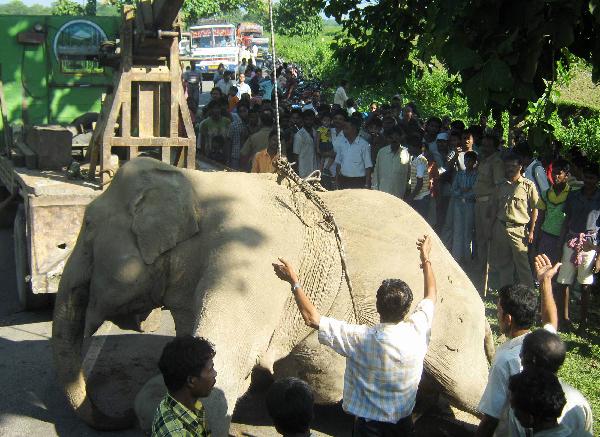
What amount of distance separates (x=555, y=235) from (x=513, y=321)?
171 inches

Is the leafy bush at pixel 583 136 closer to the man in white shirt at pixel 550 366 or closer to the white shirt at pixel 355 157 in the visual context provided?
the white shirt at pixel 355 157

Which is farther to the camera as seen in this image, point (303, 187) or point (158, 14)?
point (158, 14)

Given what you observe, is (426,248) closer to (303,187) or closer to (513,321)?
(513,321)

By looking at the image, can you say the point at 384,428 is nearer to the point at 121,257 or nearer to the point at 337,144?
the point at 121,257

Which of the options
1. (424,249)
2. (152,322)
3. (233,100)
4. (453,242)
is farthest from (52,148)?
(233,100)

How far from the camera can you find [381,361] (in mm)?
3920

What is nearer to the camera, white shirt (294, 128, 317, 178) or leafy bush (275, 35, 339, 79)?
white shirt (294, 128, 317, 178)

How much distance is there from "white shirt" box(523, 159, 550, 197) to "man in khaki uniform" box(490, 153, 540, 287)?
0.64 m

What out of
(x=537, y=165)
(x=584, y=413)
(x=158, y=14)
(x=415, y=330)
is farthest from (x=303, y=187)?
(x=537, y=165)

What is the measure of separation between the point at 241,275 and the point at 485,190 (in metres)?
4.69

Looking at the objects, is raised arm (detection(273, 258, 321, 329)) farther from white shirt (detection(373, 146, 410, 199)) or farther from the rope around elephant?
white shirt (detection(373, 146, 410, 199))

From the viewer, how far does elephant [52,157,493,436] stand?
4.94 meters

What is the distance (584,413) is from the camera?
3.62 metres

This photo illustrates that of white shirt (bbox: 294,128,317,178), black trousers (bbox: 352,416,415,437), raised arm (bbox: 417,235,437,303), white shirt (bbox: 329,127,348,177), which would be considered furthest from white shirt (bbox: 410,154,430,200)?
black trousers (bbox: 352,416,415,437)
